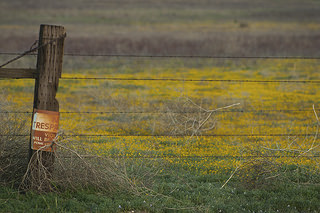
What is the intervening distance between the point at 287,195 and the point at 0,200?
152 inches

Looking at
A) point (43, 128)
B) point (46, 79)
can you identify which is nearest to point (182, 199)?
point (43, 128)

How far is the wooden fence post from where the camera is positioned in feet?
19.1

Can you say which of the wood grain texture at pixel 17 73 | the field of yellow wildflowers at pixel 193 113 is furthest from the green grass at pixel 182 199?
the wood grain texture at pixel 17 73

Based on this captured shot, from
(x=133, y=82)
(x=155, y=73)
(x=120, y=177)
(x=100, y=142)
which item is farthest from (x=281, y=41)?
(x=120, y=177)

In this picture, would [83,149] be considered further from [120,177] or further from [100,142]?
[100,142]

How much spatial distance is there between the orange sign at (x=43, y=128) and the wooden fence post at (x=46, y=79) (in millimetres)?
69

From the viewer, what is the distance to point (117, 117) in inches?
500

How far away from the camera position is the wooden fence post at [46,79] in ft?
19.1

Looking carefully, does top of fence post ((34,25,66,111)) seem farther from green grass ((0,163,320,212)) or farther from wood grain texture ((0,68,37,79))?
green grass ((0,163,320,212))

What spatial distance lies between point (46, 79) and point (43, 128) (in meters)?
0.65

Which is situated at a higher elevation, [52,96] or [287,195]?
[52,96]

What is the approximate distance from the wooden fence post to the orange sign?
7 centimetres

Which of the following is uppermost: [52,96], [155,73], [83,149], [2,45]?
[2,45]

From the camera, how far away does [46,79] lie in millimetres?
5812
